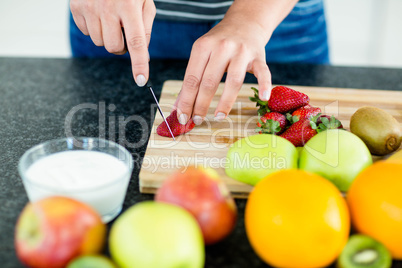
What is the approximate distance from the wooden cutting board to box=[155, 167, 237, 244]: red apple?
0.76 ft

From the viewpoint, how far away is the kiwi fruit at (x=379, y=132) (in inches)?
39.4

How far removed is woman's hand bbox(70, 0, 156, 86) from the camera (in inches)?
41.8

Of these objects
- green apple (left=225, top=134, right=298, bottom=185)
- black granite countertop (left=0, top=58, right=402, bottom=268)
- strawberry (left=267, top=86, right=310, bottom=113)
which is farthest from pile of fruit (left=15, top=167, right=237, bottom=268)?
strawberry (left=267, top=86, right=310, bottom=113)

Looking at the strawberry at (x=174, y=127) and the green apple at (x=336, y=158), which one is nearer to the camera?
the green apple at (x=336, y=158)

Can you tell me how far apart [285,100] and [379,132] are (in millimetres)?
258

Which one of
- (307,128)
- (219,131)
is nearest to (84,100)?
(219,131)

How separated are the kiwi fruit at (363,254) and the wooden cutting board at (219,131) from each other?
10.7 inches

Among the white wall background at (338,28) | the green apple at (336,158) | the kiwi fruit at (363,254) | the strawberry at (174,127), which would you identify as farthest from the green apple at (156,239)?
the white wall background at (338,28)

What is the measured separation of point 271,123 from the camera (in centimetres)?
107

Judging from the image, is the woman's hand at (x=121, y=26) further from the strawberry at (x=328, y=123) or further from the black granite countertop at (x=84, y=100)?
the strawberry at (x=328, y=123)

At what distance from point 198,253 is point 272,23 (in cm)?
85

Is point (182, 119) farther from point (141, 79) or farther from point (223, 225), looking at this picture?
point (223, 225)

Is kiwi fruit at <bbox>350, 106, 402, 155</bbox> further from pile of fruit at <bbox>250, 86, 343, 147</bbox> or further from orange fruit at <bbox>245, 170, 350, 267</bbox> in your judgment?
orange fruit at <bbox>245, 170, 350, 267</bbox>

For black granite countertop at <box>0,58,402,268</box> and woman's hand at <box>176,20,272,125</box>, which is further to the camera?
woman's hand at <box>176,20,272,125</box>
